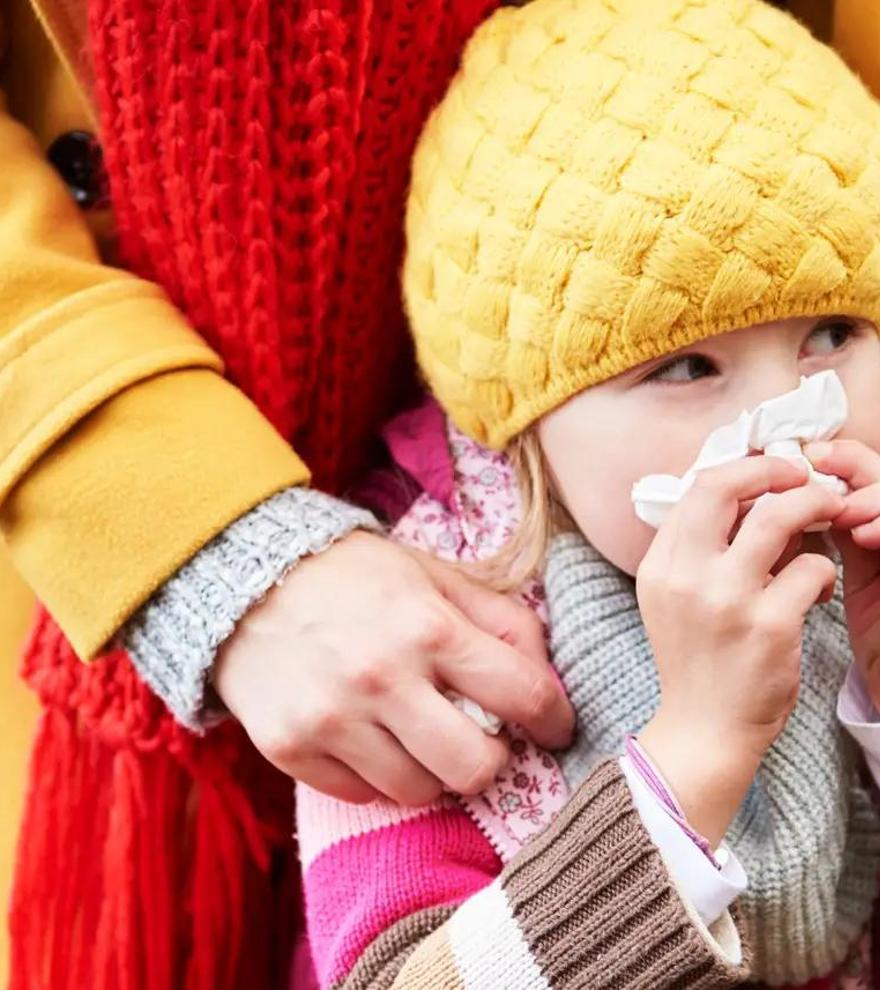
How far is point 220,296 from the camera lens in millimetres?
818

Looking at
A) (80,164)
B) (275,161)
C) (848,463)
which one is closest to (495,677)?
(848,463)

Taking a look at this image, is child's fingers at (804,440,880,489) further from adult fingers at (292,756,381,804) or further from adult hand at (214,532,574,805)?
adult fingers at (292,756,381,804)

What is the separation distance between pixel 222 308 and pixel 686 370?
1.03 feet

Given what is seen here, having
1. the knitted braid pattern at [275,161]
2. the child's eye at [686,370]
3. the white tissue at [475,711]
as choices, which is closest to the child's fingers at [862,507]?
the child's eye at [686,370]

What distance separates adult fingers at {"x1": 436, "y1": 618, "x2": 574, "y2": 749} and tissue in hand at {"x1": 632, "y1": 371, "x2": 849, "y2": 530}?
0.42ft

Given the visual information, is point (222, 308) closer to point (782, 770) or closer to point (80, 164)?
point (80, 164)

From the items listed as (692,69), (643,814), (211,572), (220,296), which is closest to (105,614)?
(211,572)

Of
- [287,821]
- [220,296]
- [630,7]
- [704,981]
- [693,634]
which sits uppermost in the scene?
[630,7]

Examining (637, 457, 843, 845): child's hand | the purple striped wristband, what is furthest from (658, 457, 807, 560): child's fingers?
the purple striped wristband

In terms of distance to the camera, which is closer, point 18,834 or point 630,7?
point 630,7

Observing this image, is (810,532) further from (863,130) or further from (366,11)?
(366,11)

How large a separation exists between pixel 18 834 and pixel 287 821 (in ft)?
0.64

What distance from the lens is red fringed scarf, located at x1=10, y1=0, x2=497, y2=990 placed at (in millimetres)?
768

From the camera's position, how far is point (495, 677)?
716 mm
